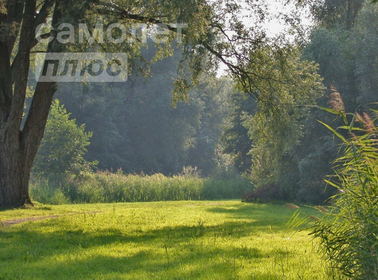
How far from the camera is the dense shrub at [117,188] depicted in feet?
93.0

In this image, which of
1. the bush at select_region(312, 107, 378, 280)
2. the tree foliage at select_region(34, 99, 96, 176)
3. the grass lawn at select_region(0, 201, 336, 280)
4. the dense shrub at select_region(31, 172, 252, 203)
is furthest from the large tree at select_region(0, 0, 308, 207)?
the tree foliage at select_region(34, 99, 96, 176)

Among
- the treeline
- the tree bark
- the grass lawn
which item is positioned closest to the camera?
the grass lawn

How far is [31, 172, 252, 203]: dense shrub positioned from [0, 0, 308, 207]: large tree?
976cm

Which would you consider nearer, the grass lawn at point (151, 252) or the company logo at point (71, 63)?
the grass lawn at point (151, 252)

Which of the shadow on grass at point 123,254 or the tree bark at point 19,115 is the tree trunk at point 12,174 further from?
the shadow on grass at point 123,254

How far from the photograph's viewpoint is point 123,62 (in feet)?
56.5

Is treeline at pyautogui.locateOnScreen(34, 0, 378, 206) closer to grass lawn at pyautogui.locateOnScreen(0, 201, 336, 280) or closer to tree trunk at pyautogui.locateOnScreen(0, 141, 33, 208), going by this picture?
grass lawn at pyautogui.locateOnScreen(0, 201, 336, 280)

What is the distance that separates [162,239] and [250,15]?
28.3 feet

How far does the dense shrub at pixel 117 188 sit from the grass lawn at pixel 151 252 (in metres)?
16.3

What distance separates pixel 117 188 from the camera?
1171 inches

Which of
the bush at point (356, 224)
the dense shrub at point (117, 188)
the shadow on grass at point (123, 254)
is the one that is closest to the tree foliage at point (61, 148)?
the dense shrub at point (117, 188)

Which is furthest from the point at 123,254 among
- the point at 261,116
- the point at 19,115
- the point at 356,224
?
the point at 19,115

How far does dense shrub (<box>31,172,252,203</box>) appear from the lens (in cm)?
2834

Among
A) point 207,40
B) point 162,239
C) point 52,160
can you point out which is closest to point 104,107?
point 52,160
